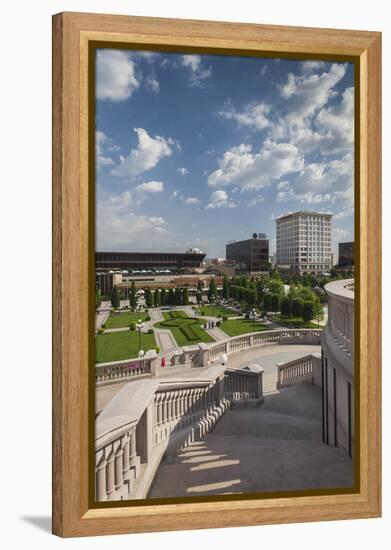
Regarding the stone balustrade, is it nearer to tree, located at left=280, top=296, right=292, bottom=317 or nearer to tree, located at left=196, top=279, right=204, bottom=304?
tree, located at left=280, top=296, right=292, bottom=317

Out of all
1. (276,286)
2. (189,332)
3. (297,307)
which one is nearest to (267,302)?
(276,286)

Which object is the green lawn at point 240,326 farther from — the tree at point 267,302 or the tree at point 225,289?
the tree at point 225,289

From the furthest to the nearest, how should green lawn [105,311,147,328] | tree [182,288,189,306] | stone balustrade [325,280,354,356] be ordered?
tree [182,288,189,306], stone balustrade [325,280,354,356], green lawn [105,311,147,328]

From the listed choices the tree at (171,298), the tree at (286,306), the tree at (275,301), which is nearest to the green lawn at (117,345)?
the tree at (171,298)

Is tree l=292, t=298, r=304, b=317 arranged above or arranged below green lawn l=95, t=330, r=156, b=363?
above

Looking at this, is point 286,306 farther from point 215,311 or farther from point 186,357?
point 186,357

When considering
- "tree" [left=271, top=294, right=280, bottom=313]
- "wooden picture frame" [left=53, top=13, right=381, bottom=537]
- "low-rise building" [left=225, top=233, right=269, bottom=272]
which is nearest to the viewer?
"wooden picture frame" [left=53, top=13, right=381, bottom=537]

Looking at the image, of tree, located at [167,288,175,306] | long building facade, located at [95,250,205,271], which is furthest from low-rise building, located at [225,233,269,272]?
tree, located at [167,288,175,306]
